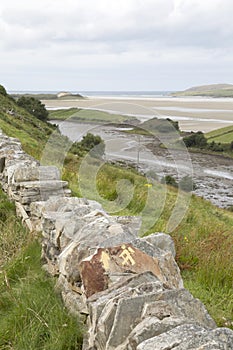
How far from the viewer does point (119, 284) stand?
10.7ft

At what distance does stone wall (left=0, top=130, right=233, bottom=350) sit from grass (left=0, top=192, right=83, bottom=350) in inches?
5.1

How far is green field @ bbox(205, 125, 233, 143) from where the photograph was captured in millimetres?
85969

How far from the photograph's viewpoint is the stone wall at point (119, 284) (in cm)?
260

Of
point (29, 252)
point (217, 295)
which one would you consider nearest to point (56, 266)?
point (29, 252)

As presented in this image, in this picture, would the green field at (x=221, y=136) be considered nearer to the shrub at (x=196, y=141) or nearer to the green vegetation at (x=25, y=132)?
the shrub at (x=196, y=141)

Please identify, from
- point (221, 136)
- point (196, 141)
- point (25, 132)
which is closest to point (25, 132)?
point (25, 132)

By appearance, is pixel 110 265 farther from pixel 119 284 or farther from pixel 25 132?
pixel 25 132

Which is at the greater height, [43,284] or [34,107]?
[34,107]

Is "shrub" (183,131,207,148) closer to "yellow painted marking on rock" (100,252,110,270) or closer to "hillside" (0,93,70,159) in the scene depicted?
"hillside" (0,93,70,159)

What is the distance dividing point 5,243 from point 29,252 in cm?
63

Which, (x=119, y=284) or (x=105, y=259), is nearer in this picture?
(x=119, y=284)

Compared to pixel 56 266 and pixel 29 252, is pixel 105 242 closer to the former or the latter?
pixel 56 266

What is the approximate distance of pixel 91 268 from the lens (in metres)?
3.55

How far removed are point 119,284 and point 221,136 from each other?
3521 inches
